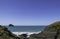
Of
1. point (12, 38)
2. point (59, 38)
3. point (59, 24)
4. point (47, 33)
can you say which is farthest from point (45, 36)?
point (12, 38)

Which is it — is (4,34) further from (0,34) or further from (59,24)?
(59,24)

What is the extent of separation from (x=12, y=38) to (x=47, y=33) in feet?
13.1

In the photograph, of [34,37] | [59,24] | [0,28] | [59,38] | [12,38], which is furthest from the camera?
[59,24]

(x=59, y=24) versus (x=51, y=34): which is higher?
(x=59, y=24)

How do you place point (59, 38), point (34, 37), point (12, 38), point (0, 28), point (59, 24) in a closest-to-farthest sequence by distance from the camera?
point (12, 38) < point (0, 28) < point (59, 38) < point (34, 37) < point (59, 24)

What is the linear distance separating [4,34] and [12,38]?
Answer: 67 cm

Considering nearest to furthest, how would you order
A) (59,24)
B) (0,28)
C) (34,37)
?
(0,28) < (34,37) < (59,24)

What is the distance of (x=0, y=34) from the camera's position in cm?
1133

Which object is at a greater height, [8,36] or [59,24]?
[59,24]

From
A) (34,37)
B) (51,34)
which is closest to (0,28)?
(34,37)

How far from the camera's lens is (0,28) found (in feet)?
40.1

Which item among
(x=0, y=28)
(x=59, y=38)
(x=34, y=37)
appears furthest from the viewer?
(x=34, y=37)

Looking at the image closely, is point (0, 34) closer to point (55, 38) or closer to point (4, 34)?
point (4, 34)

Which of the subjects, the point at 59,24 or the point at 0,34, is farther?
the point at 59,24
